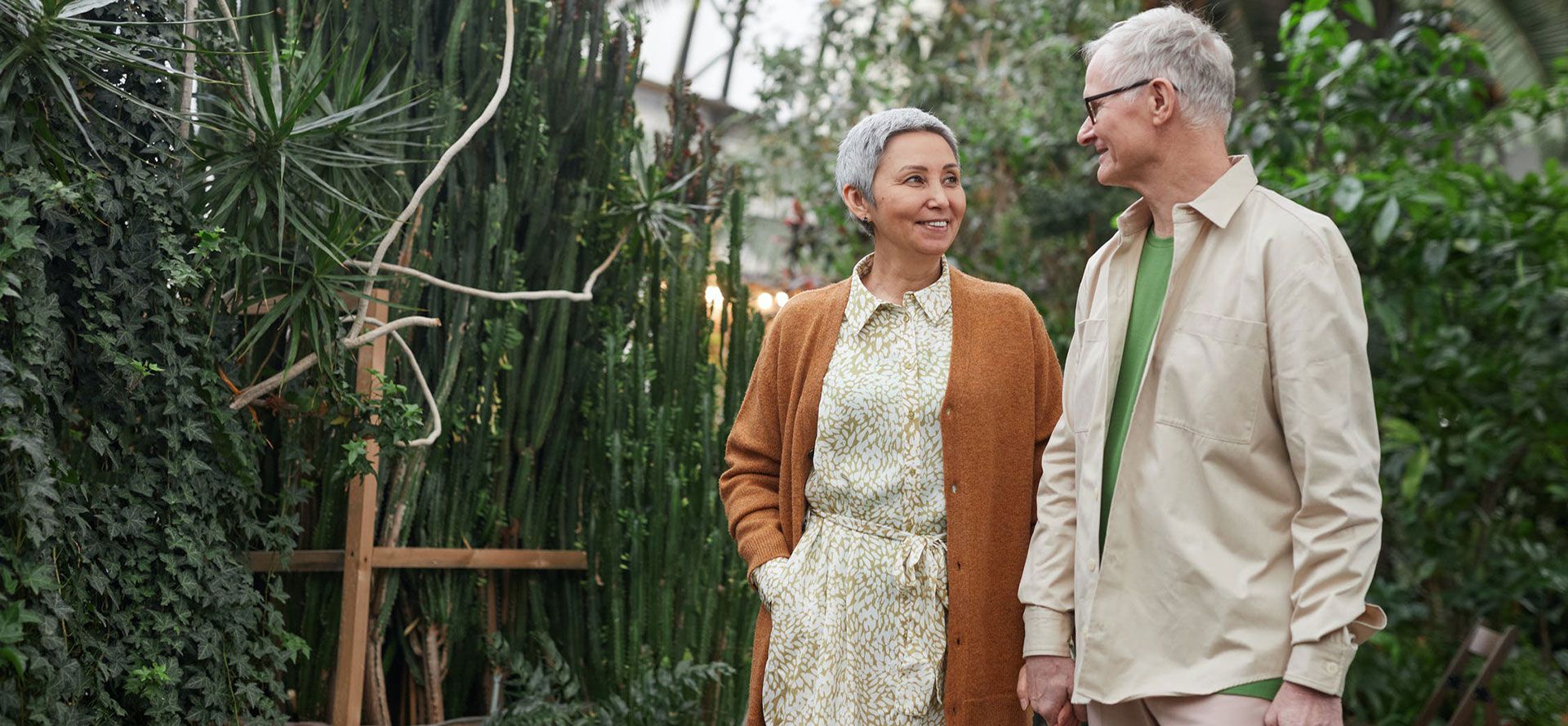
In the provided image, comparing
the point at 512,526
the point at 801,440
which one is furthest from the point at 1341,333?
the point at 512,526

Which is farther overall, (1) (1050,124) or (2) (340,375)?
(1) (1050,124)

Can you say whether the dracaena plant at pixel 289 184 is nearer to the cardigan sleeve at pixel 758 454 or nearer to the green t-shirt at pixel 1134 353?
the cardigan sleeve at pixel 758 454

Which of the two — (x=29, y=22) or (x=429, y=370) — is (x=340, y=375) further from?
(x=29, y=22)

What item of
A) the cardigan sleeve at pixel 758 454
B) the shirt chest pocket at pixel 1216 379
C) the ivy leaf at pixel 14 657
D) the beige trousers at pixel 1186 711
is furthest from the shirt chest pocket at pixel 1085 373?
the ivy leaf at pixel 14 657

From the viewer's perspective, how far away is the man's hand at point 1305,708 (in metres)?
1.81

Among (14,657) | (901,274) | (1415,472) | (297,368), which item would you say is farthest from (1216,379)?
(1415,472)

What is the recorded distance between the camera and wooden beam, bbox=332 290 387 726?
12.4ft

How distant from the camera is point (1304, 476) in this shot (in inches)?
74.4

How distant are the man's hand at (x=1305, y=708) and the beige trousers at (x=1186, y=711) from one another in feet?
0.19

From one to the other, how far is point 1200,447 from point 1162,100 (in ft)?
1.91

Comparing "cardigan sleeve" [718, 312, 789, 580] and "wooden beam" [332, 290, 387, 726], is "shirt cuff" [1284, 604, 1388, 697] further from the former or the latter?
"wooden beam" [332, 290, 387, 726]

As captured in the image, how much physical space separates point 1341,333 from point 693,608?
2885 mm

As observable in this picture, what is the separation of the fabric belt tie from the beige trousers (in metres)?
0.35

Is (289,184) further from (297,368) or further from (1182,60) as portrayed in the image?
(1182,60)
